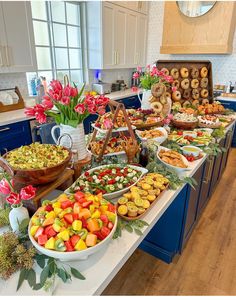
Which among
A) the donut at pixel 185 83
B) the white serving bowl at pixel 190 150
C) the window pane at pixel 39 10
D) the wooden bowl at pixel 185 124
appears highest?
the window pane at pixel 39 10

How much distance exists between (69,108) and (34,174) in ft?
1.34

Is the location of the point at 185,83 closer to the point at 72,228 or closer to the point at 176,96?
the point at 176,96

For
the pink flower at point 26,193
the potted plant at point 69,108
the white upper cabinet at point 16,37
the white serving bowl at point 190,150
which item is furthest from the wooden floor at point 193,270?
the white upper cabinet at point 16,37

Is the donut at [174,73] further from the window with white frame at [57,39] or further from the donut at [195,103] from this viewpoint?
the window with white frame at [57,39]

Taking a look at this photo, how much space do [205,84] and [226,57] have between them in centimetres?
217

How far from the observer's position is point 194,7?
13.0ft

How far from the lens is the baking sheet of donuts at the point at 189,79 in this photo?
259 centimetres

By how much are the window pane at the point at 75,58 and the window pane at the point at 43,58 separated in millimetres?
495

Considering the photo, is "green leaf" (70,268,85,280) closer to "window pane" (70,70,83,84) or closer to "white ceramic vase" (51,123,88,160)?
"white ceramic vase" (51,123,88,160)

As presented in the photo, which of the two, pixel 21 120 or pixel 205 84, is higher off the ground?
pixel 205 84

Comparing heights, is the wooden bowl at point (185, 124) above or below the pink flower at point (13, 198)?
below

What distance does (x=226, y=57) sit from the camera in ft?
14.3
